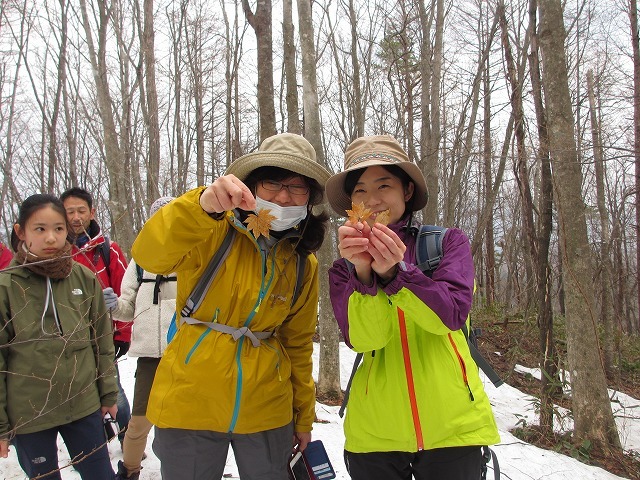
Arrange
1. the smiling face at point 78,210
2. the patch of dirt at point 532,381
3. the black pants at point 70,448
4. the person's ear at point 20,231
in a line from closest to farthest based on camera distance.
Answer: the black pants at point 70,448, the person's ear at point 20,231, the smiling face at point 78,210, the patch of dirt at point 532,381

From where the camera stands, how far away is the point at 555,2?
4352mm

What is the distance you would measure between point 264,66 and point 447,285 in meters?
3.88

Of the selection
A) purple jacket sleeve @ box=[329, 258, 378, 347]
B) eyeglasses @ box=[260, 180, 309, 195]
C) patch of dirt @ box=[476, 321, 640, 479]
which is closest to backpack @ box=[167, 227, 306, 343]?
eyeglasses @ box=[260, 180, 309, 195]

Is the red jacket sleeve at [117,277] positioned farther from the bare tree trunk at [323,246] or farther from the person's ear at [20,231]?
the bare tree trunk at [323,246]

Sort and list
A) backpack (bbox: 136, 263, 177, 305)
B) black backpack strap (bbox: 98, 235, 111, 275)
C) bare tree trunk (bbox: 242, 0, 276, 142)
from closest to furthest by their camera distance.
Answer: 1. backpack (bbox: 136, 263, 177, 305)
2. black backpack strap (bbox: 98, 235, 111, 275)
3. bare tree trunk (bbox: 242, 0, 276, 142)

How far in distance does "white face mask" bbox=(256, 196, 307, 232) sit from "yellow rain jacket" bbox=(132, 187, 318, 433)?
62mm

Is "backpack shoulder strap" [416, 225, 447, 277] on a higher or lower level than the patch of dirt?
higher

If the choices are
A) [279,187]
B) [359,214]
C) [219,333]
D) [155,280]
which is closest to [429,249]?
[359,214]

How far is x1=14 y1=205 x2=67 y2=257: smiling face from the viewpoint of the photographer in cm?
216

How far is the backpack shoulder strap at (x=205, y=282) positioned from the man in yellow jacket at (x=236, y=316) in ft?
0.05

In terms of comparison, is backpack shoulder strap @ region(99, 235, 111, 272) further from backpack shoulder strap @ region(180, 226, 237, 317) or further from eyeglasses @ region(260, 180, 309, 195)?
eyeglasses @ region(260, 180, 309, 195)

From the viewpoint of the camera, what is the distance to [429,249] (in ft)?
5.51

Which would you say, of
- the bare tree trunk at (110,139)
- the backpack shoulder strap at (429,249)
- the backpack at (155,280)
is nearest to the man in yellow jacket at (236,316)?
the backpack shoulder strap at (429,249)

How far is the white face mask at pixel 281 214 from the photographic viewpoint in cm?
179
